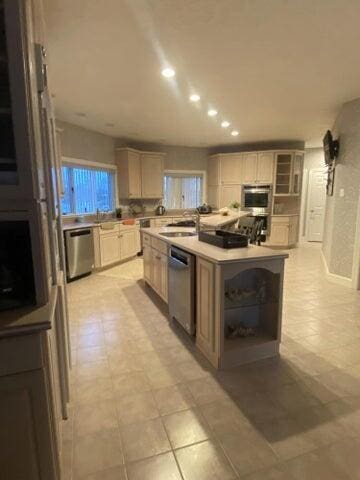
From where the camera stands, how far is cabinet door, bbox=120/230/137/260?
222 inches

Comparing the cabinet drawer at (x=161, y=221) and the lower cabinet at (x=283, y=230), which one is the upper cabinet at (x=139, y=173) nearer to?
the cabinet drawer at (x=161, y=221)

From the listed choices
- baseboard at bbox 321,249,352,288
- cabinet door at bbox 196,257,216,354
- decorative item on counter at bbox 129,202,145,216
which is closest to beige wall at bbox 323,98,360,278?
baseboard at bbox 321,249,352,288

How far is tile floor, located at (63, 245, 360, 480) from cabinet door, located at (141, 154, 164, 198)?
4.11 m

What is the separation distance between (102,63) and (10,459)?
3116mm

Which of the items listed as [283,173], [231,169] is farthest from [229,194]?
[283,173]

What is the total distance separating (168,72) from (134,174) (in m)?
3.53

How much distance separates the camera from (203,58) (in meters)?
2.70

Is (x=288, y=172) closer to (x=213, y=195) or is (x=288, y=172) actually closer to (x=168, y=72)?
(x=213, y=195)

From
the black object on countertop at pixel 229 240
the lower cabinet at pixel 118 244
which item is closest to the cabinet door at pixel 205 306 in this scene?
the black object on countertop at pixel 229 240

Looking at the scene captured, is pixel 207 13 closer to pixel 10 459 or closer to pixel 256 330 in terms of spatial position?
pixel 256 330

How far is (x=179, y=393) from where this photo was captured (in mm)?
2002

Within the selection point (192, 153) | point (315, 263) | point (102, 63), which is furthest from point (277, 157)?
point (102, 63)

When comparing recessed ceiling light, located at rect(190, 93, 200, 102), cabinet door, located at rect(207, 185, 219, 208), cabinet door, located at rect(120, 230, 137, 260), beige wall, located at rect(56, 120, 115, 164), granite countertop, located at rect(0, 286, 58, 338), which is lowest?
cabinet door, located at rect(120, 230, 137, 260)

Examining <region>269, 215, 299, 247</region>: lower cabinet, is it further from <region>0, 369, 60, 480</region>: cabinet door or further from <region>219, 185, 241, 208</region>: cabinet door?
<region>0, 369, 60, 480</region>: cabinet door
